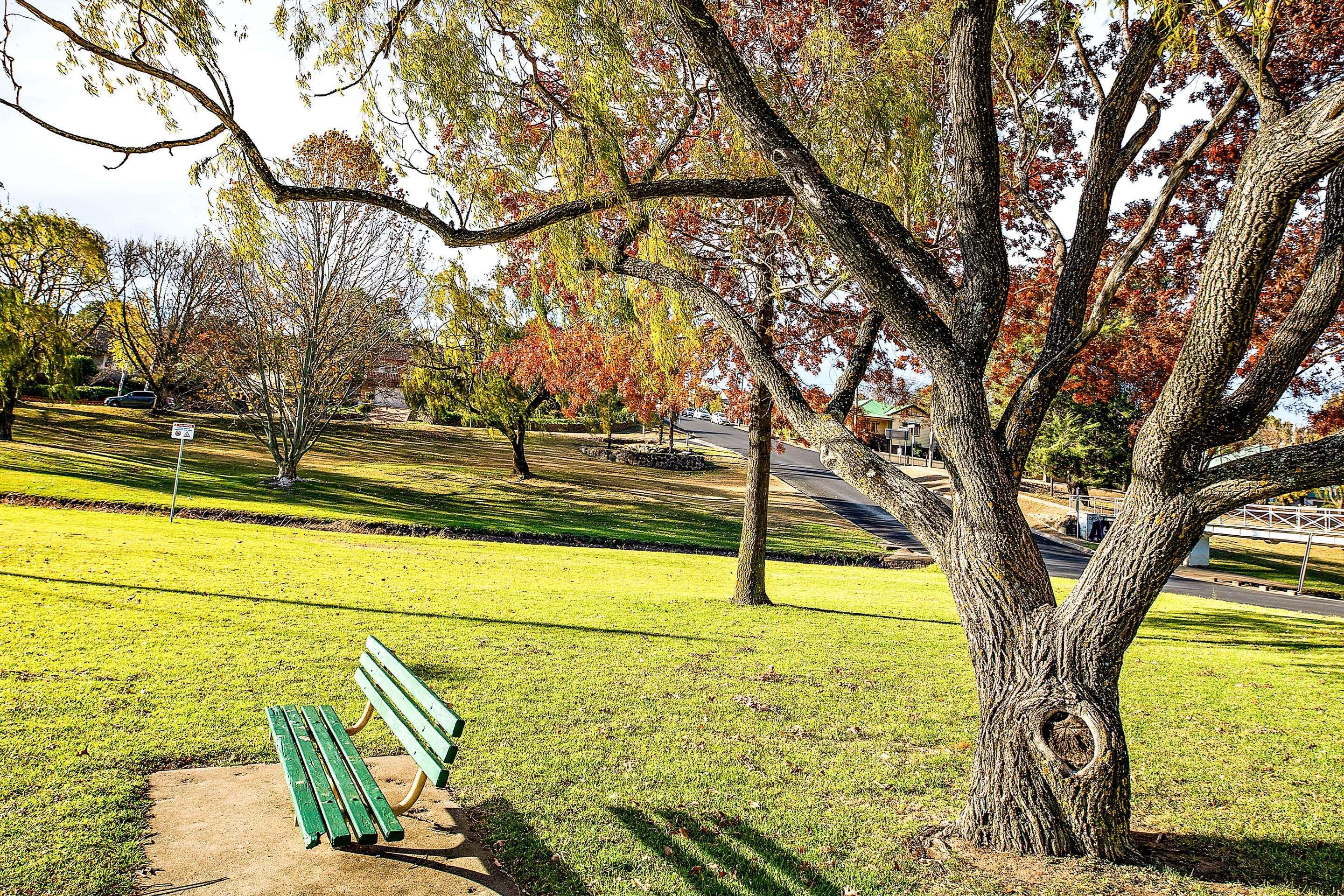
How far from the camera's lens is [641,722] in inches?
246

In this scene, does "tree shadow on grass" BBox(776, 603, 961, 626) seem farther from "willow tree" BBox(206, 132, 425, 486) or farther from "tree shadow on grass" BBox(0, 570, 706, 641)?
"willow tree" BBox(206, 132, 425, 486)

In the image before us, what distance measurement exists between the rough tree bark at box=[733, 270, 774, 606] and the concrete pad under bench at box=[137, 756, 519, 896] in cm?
798

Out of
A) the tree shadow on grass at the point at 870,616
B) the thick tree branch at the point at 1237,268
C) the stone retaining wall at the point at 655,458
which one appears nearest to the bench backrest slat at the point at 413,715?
the thick tree branch at the point at 1237,268

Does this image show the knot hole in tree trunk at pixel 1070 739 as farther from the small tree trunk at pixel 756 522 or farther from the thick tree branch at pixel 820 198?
the small tree trunk at pixel 756 522

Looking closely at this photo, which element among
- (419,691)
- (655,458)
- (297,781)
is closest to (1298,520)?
(419,691)

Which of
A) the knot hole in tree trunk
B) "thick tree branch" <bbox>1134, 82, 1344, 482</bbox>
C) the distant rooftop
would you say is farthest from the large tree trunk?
the distant rooftop

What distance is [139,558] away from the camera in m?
12.1

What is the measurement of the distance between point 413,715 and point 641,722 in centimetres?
258

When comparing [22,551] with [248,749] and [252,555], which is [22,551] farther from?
[248,749]

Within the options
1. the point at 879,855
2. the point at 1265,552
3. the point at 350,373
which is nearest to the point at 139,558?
the point at 879,855

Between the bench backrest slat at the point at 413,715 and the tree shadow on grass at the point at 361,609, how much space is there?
14.0 ft

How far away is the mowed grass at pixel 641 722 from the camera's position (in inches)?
161

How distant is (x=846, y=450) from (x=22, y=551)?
13166 millimetres

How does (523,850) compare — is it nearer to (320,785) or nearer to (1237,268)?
(320,785)
